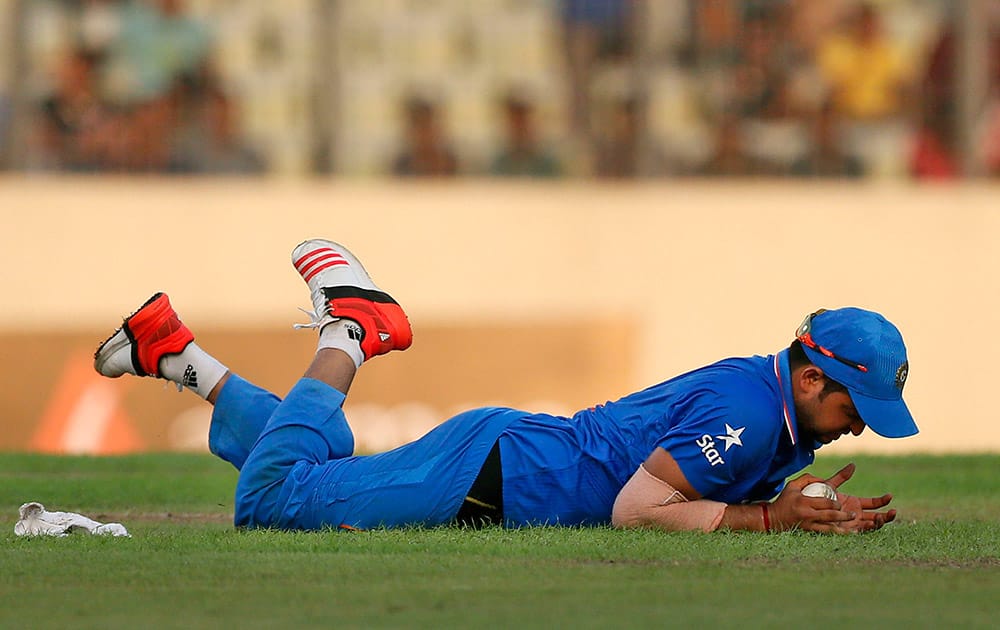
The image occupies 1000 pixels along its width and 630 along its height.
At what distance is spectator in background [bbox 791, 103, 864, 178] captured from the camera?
1462cm

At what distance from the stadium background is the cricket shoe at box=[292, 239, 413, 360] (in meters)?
6.50

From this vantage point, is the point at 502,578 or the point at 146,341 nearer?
the point at 502,578

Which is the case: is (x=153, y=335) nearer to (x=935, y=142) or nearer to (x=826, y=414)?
(x=826, y=414)

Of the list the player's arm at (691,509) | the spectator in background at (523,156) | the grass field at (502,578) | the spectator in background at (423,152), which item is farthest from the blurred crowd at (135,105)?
the player's arm at (691,509)

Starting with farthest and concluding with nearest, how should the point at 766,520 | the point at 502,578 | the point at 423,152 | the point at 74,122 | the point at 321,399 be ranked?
1. the point at 423,152
2. the point at 74,122
3. the point at 321,399
4. the point at 766,520
5. the point at 502,578

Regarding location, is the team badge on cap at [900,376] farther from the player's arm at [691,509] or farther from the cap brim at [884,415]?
the player's arm at [691,509]

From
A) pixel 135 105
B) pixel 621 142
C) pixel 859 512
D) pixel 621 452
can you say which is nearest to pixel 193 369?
pixel 621 452

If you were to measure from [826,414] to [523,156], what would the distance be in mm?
8938

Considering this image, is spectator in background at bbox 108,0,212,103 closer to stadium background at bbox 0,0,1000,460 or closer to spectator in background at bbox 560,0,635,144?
stadium background at bbox 0,0,1000,460

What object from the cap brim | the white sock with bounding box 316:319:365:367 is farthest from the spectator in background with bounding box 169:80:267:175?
the cap brim

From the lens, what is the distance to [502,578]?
4.90m

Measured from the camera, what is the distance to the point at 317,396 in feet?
20.1

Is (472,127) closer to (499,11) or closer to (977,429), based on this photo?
(499,11)

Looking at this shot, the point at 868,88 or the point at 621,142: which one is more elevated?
the point at 868,88
